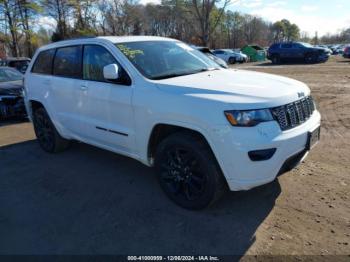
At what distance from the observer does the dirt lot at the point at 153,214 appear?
3.07m

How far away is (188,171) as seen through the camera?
3.54m

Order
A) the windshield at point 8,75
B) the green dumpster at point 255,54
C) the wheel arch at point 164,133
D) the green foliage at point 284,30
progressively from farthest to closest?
the green foliage at point 284,30 → the green dumpster at point 255,54 → the windshield at point 8,75 → the wheel arch at point 164,133

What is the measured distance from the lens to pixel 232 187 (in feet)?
10.5

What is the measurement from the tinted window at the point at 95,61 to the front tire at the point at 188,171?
137 centimetres

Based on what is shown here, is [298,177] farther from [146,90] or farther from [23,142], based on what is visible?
[23,142]

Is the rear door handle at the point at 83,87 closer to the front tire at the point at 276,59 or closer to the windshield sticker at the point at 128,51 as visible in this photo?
the windshield sticker at the point at 128,51

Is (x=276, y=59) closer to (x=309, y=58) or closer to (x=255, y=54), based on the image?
(x=309, y=58)

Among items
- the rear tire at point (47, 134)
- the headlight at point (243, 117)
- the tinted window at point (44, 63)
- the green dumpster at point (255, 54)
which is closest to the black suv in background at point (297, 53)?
the green dumpster at point (255, 54)

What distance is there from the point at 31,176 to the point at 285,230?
362 cm

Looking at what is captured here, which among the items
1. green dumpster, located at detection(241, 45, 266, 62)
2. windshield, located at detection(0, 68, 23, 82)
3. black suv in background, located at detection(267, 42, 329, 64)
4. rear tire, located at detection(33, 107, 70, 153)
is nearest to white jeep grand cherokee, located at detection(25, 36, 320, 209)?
rear tire, located at detection(33, 107, 70, 153)

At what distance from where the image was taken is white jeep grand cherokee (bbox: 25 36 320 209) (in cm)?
306

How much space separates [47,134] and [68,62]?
1.49 m

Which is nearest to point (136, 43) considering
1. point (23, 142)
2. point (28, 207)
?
point (28, 207)

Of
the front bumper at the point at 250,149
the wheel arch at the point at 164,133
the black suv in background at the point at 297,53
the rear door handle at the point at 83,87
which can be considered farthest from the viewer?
the black suv in background at the point at 297,53
